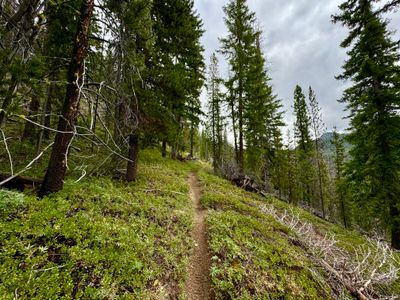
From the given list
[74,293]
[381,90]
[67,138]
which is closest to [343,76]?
[381,90]

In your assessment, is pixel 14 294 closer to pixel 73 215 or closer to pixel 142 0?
pixel 73 215

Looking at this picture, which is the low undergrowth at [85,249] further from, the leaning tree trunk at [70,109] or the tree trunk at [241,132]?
the tree trunk at [241,132]

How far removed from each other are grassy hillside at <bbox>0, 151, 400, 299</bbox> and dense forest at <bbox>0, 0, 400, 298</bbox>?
3.08 feet

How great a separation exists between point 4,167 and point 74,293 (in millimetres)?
6647

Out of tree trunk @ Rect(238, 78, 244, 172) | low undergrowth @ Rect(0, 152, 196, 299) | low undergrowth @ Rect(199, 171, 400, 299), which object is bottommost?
low undergrowth @ Rect(199, 171, 400, 299)

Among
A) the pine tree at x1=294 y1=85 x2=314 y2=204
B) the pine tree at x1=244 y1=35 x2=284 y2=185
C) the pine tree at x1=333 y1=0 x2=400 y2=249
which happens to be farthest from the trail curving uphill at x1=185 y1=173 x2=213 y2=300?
the pine tree at x1=294 y1=85 x2=314 y2=204

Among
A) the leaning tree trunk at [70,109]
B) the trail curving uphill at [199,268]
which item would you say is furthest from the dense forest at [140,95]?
the trail curving uphill at [199,268]

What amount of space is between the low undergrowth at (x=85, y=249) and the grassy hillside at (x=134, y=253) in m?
0.01

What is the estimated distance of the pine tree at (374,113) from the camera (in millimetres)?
10367

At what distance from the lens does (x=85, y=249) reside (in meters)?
3.63

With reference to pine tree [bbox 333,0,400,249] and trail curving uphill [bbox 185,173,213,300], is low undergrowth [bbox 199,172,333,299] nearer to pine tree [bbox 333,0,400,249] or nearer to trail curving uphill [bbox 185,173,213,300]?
trail curving uphill [bbox 185,173,213,300]

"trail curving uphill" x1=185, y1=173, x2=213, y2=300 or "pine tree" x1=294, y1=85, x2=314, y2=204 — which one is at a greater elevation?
"pine tree" x1=294, y1=85, x2=314, y2=204

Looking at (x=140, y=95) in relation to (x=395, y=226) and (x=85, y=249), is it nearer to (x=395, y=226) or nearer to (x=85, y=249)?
(x=85, y=249)

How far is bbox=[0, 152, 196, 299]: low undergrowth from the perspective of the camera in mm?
2963
